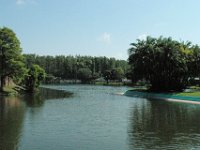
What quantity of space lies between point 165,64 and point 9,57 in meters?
32.7

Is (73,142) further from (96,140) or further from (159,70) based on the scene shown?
(159,70)

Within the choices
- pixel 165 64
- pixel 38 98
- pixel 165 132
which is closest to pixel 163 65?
pixel 165 64

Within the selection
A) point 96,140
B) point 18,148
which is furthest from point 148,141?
point 18,148

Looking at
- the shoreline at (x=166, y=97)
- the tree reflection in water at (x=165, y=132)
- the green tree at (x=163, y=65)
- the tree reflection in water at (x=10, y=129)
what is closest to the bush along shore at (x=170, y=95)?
the shoreline at (x=166, y=97)

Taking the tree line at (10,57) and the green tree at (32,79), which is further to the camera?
the green tree at (32,79)

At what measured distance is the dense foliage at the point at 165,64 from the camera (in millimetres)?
82475

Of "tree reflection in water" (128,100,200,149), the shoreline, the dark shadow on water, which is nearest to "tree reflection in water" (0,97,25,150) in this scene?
"tree reflection in water" (128,100,200,149)

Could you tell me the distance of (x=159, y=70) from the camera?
83.6 metres

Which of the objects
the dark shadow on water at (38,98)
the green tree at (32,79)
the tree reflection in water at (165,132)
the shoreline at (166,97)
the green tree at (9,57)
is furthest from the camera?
the green tree at (32,79)

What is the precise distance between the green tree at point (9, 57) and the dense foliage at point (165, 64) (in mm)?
26338

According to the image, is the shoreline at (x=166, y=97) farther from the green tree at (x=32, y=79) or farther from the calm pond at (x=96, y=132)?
the calm pond at (x=96, y=132)

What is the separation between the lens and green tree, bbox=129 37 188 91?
82375 millimetres

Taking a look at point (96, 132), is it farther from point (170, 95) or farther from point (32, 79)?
point (32, 79)

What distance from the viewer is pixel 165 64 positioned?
8288 centimetres
